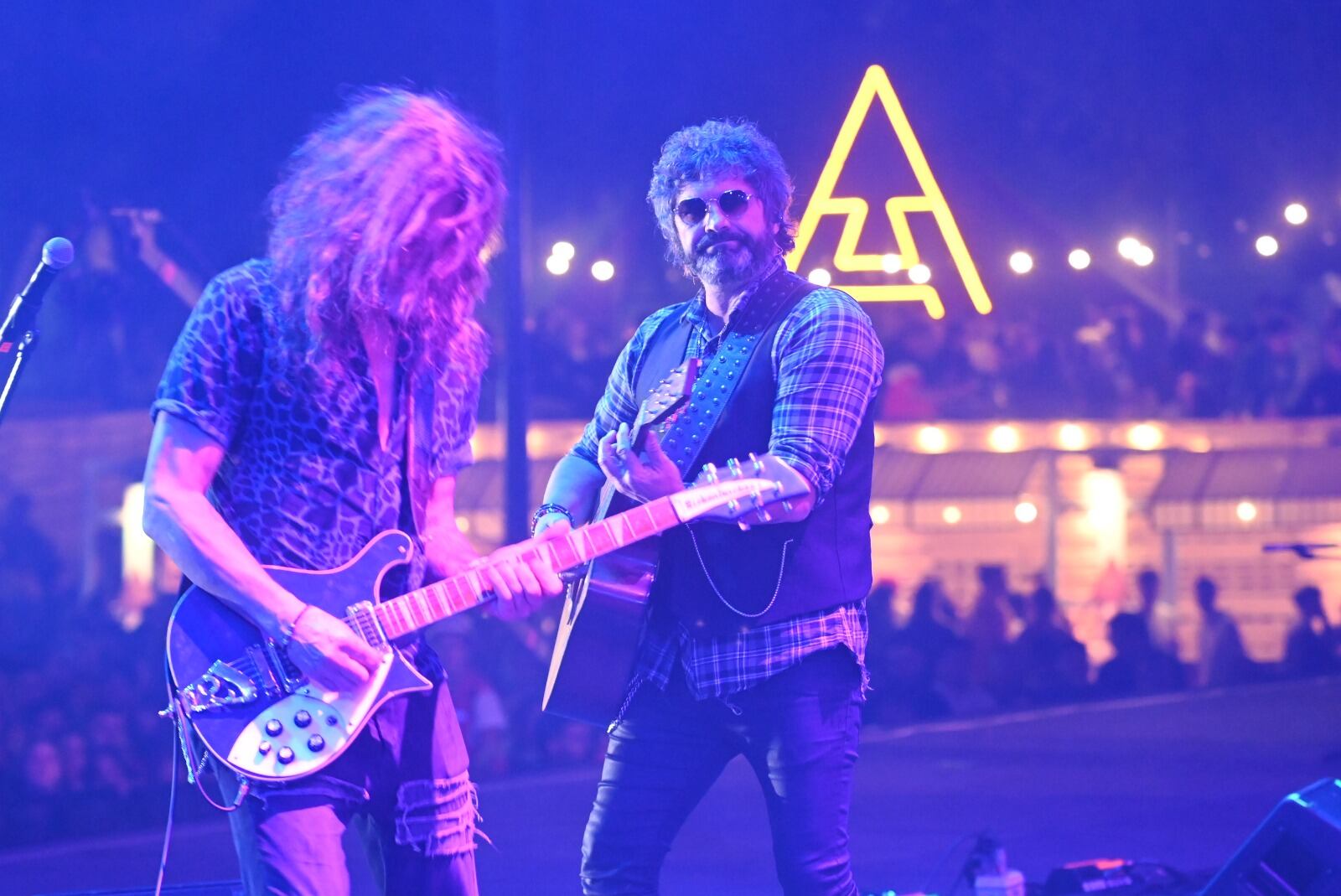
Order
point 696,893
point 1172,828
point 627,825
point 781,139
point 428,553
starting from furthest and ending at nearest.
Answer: point 781,139, point 1172,828, point 696,893, point 627,825, point 428,553

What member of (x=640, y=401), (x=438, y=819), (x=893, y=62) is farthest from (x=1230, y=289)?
(x=438, y=819)

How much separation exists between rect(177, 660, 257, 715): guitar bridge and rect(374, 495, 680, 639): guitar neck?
22 cm

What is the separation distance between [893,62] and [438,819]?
9.71 meters

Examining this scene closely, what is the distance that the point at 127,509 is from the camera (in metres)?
10.8

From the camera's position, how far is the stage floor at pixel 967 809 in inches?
206

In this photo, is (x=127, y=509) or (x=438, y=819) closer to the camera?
(x=438, y=819)

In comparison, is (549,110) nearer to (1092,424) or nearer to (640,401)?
(1092,424)

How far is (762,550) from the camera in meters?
2.96

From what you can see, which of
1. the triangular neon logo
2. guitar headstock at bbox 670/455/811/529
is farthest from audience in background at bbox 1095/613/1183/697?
guitar headstock at bbox 670/455/811/529

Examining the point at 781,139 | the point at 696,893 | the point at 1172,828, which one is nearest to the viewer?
the point at 696,893

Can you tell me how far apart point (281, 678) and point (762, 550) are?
102cm

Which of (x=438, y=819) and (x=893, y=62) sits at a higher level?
(x=893, y=62)

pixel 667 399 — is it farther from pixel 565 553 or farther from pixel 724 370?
pixel 565 553

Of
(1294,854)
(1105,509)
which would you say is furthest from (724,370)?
(1105,509)
